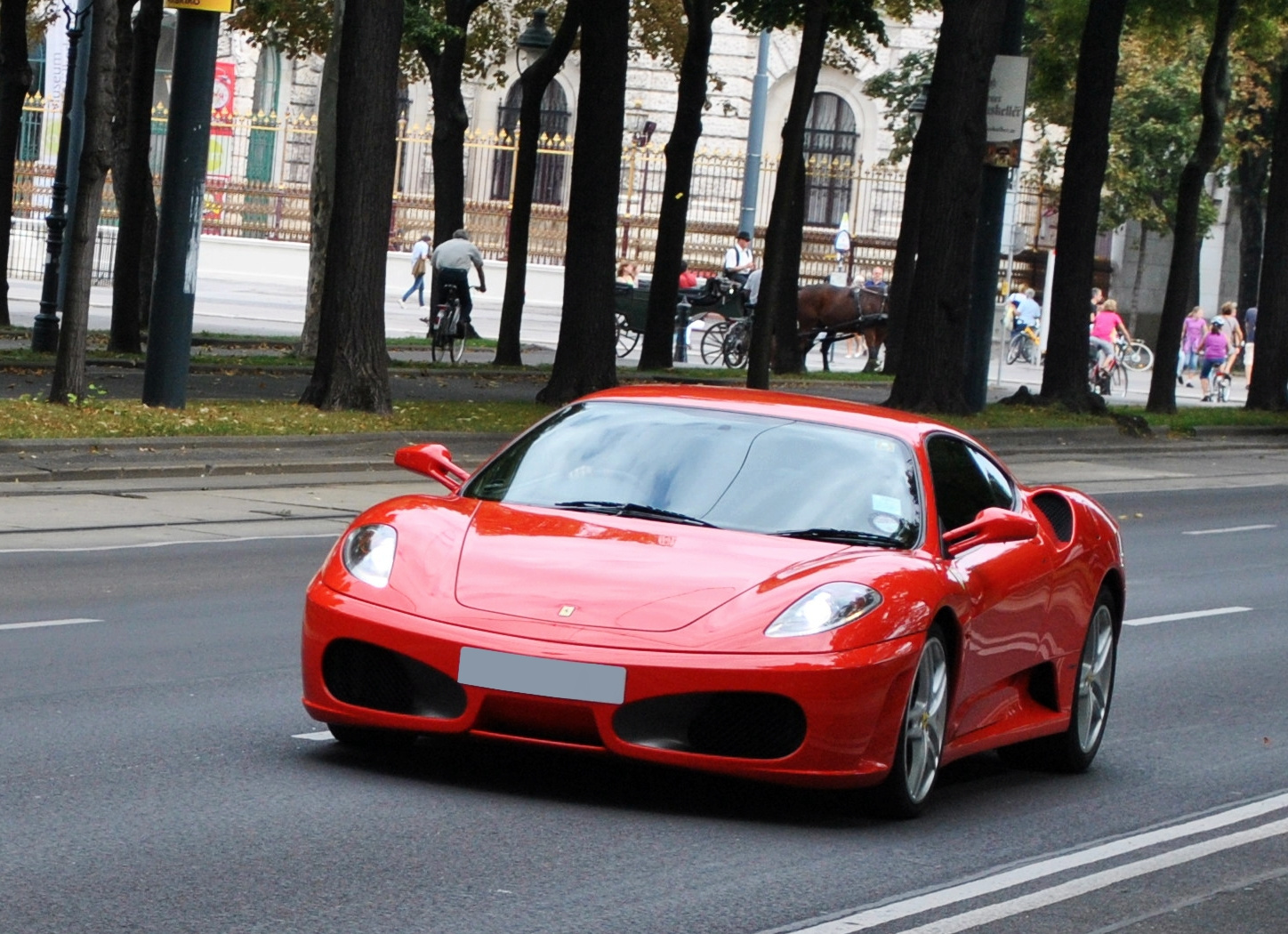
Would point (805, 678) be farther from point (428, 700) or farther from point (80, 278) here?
point (80, 278)

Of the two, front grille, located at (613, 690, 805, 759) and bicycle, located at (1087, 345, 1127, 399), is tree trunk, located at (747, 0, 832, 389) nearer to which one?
bicycle, located at (1087, 345, 1127, 399)

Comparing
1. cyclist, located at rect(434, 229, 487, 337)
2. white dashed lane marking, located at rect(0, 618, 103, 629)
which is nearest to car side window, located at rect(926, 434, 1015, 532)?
white dashed lane marking, located at rect(0, 618, 103, 629)

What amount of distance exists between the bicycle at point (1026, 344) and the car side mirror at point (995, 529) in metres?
45.1

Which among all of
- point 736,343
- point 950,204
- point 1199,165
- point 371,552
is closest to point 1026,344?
point 736,343

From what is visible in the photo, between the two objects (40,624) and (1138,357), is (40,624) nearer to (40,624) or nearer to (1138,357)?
(40,624)

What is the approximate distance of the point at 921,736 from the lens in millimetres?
7176

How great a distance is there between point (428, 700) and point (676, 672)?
31.0 inches

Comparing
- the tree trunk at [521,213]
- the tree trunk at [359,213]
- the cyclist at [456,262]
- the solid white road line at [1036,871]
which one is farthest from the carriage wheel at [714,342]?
the solid white road line at [1036,871]

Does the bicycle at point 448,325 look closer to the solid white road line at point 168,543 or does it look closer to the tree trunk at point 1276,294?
the tree trunk at point 1276,294

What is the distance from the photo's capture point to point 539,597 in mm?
6848

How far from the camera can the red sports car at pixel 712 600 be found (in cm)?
670

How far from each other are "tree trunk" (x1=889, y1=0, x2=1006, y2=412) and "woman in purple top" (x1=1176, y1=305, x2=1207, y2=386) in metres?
23.2

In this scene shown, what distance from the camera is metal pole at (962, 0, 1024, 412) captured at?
28.3 metres

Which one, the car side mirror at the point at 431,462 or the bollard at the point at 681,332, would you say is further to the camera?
the bollard at the point at 681,332
